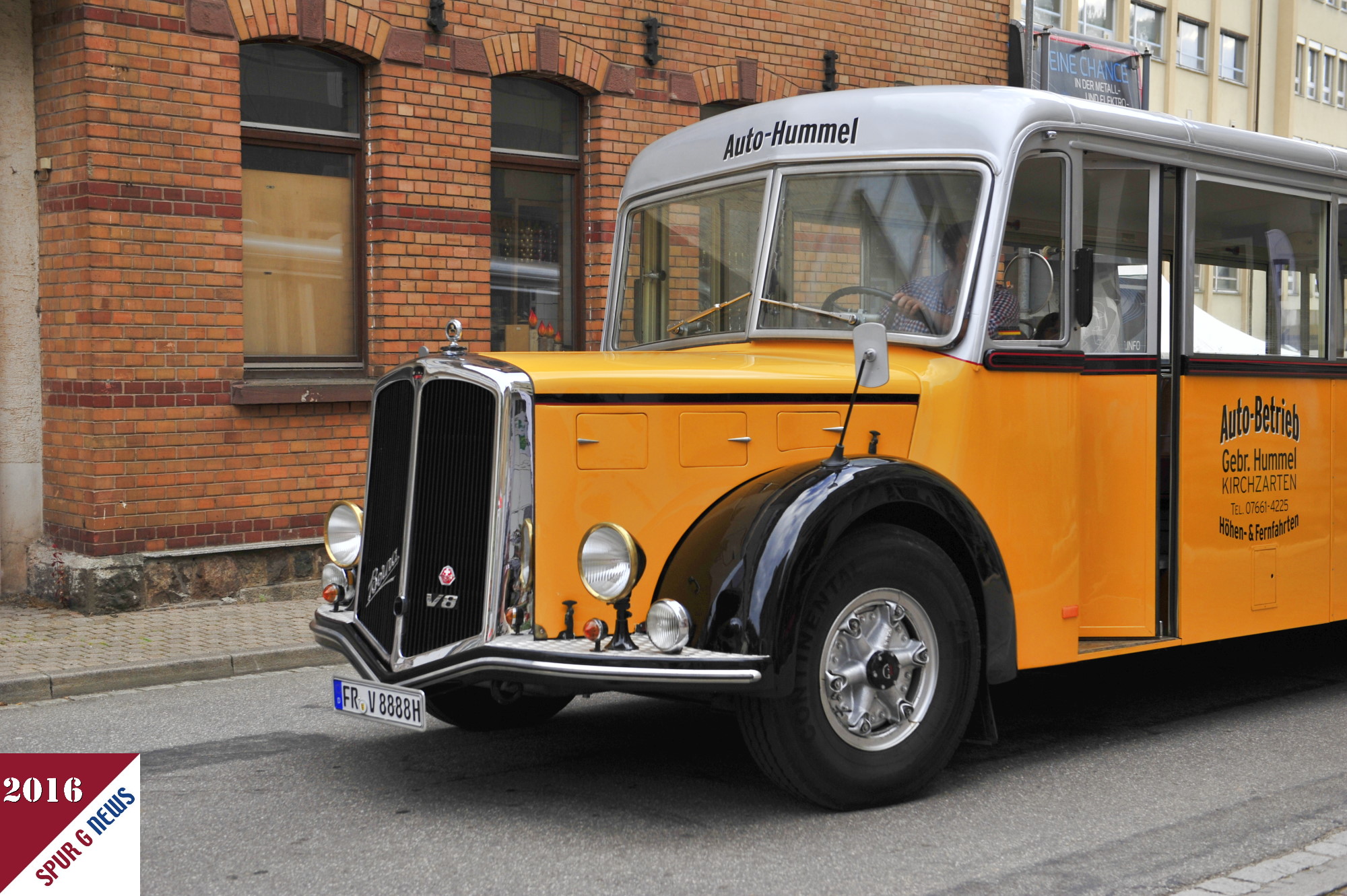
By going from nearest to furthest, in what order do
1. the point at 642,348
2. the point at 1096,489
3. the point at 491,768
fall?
the point at 491,768
the point at 1096,489
the point at 642,348

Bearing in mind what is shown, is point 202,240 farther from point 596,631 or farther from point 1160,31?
point 1160,31

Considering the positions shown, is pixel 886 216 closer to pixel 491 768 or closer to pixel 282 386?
pixel 491 768

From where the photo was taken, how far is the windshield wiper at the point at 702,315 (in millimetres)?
6059

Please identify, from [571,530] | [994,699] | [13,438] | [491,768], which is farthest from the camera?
[13,438]

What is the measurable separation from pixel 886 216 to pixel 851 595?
162 cm

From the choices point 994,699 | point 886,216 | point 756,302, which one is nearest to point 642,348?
point 756,302

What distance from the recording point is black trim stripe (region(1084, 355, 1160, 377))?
603 centimetres

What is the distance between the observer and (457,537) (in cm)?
496

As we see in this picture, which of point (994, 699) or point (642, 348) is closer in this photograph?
point (642, 348)

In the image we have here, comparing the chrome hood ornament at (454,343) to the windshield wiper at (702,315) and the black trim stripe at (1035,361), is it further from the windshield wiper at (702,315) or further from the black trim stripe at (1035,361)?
the black trim stripe at (1035,361)

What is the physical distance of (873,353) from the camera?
16.8 ft

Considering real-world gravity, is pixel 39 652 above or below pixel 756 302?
below

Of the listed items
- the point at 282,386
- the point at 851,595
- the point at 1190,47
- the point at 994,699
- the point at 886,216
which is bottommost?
the point at 994,699

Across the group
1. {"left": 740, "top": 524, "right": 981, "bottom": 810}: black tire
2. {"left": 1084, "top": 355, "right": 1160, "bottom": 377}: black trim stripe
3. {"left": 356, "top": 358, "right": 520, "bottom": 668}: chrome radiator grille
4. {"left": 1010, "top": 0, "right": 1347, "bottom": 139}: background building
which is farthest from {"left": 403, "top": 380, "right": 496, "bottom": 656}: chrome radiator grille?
{"left": 1010, "top": 0, "right": 1347, "bottom": 139}: background building
